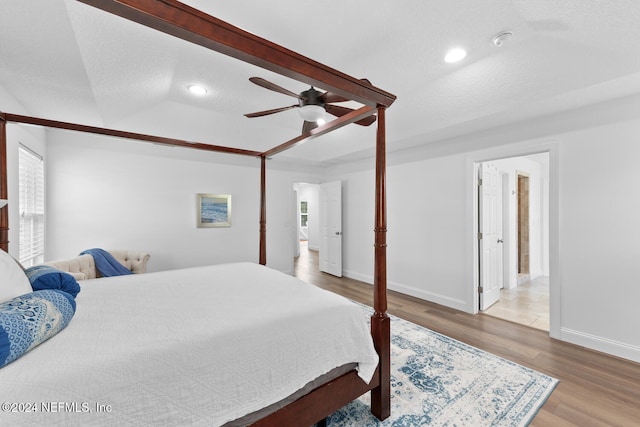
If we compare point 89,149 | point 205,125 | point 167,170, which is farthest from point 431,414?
Result: point 89,149

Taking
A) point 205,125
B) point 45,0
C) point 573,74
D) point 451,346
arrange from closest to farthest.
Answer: point 45,0 → point 573,74 → point 451,346 → point 205,125

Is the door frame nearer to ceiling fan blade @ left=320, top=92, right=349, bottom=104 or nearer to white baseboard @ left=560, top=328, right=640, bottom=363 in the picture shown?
white baseboard @ left=560, top=328, right=640, bottom=363

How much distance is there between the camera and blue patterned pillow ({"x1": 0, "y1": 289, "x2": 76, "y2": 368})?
35.3 inches

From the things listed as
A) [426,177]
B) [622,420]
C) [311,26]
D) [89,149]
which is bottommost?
A: [622,420]

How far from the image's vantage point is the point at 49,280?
1.48 meters

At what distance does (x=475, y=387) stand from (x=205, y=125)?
4.35 m

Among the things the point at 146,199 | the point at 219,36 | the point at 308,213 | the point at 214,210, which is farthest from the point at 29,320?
the point at 308,213

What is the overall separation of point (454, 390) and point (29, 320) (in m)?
2.51

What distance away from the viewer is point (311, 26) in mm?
1814

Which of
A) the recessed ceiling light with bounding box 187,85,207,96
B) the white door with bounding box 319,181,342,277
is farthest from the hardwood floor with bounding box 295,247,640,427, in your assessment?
the recessed ceiling light with bounding box 187,85,207,96

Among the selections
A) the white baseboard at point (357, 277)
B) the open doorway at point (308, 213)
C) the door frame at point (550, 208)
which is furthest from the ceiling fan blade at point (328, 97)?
the open doorway at point (308, 213)

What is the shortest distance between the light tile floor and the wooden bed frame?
8.53 ft

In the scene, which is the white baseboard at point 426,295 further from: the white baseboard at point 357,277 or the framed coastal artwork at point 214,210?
the framed coastal artwork at point 214,210

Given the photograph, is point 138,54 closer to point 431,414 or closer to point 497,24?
point 497,24
